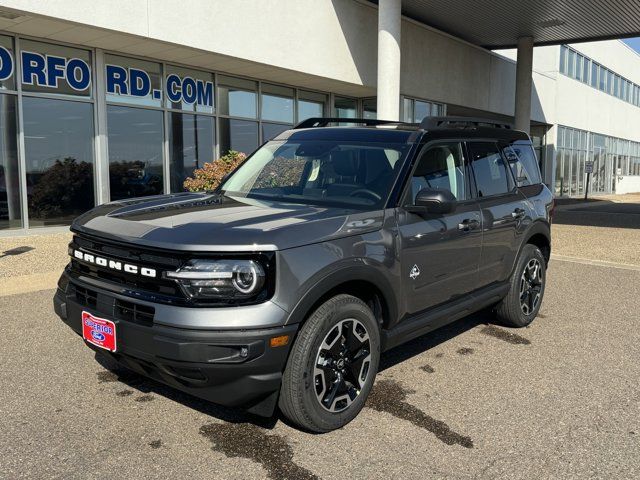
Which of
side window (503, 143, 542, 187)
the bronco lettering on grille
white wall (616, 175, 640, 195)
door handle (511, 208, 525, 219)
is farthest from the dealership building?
white wall (616, 175, 640, 195)

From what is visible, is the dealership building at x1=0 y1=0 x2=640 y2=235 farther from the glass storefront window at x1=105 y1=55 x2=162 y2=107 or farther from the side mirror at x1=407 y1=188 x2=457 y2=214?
the side mirror at x1=407 y1=188 x2=457 y2=214

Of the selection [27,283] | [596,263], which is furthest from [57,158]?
[596,263]

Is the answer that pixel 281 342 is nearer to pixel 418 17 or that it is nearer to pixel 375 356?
pixel 375 356

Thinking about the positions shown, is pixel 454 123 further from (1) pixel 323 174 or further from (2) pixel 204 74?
(2) pixel 204 74

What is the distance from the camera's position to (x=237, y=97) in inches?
610

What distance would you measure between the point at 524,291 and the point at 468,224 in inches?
58.1

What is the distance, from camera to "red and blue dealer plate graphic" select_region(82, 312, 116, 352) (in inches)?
121

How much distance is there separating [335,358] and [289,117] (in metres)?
14.5

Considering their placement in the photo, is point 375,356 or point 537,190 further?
point 537,190

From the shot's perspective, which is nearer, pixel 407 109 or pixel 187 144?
pixel 187 144

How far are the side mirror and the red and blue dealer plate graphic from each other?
6.54 ft

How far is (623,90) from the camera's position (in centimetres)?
4138

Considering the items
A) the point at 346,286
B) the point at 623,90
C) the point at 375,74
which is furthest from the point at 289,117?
the point at 623,90

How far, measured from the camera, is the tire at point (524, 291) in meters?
5.24
